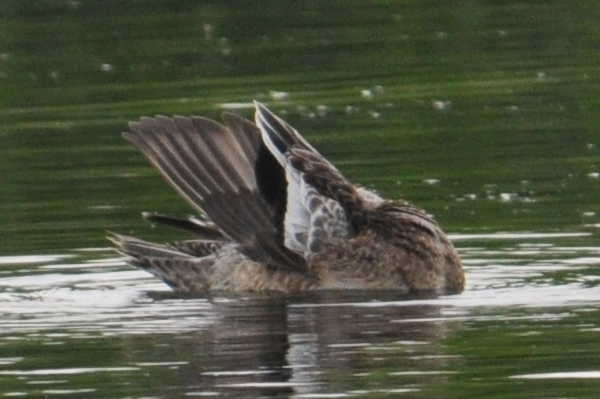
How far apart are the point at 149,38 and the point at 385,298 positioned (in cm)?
966

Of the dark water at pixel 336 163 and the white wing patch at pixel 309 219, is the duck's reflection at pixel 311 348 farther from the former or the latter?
the white wing patch at pixel 309 219

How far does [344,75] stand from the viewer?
59.2ft

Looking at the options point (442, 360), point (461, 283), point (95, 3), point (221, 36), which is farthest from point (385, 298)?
point (95, 3)

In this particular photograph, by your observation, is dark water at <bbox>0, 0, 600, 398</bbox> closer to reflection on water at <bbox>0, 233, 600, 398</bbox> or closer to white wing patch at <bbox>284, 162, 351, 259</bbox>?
reflection on water at <bbox>0, 233, 600, 398</bbox>

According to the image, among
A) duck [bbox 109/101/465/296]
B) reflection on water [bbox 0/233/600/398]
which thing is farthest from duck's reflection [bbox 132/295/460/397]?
duck [bbox 109/101/465/296]

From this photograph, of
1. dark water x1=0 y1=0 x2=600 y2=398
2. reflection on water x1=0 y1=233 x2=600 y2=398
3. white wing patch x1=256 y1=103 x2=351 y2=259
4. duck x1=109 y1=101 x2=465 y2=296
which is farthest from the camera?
duck x1=109 y1=101 x2=465 y2=296

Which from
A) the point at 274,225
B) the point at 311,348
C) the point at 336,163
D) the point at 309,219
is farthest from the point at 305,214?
the point at 336,163

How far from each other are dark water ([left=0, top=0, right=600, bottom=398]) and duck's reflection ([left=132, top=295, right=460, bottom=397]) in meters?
0.02

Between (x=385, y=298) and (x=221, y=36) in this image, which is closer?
(x=385, y=298)

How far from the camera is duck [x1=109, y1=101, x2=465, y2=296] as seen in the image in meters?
11.0

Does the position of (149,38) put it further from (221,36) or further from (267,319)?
Answer: (267,319)

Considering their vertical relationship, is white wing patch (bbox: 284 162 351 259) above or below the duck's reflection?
above

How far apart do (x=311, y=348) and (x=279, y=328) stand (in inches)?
25.2

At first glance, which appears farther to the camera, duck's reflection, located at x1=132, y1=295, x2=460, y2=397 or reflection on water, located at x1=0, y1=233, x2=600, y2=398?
reflection on water, located at x1=0, y1=233, x2=600, y2=398
